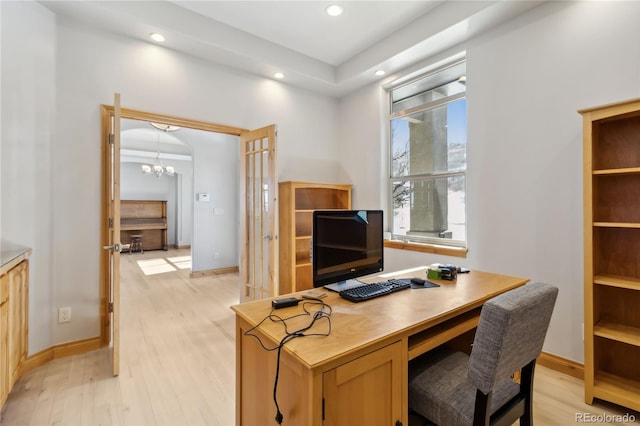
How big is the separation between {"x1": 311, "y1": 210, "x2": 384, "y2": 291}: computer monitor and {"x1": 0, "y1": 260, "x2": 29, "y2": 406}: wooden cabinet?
1.88 meters

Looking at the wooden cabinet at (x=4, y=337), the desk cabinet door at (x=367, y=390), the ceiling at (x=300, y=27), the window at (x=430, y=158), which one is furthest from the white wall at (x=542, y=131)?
the wooden cabinet at (x=4, y=337)

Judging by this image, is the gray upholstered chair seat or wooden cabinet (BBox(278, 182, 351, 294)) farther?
wooden cabinet (BBox(278, 182, 351, 294))

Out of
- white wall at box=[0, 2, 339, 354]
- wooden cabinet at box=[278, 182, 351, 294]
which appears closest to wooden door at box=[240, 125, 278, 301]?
wooden cabinet at box=[278, 182, 351, 294]

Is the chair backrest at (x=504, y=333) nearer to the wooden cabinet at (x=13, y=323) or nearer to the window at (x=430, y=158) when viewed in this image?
the window at (x=430, y=158)

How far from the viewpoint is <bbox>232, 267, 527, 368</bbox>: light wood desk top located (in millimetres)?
1057

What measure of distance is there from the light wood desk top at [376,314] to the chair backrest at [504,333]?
0.85 feet

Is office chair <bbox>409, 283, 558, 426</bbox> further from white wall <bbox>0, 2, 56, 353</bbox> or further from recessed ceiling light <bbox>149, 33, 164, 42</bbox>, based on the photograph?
recessed ceiling light <bbox>149, 33, 164, 42</bbox>

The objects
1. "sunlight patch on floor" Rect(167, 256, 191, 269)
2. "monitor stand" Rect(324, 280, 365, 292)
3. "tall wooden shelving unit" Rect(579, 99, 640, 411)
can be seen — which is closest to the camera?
"monitor stand" Rect(324, 280, 365, 292)

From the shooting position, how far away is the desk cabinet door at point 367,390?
1.02 meters

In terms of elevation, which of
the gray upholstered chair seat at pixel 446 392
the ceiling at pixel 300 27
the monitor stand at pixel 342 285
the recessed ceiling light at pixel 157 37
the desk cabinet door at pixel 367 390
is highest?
the ceiling at pixel 300 27

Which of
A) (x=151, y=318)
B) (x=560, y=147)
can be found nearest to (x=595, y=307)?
(x=560, y=147)

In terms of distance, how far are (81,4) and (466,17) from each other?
320 centimetres

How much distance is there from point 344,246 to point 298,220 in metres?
2.23

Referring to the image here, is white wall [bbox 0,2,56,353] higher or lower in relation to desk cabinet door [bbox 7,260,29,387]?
higher
